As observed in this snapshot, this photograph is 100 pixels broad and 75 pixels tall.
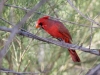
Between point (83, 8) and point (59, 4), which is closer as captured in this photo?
point (59, 4)

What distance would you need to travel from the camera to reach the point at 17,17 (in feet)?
12.8

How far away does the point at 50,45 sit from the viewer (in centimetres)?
495

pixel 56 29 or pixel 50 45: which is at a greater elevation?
pixel 56 29

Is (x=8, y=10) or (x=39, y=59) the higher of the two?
(x=8, y=10)

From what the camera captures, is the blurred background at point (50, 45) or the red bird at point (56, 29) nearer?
the red bird at point (56, 29)

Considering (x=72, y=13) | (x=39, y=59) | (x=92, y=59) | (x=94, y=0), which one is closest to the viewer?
(x=72, y=13)

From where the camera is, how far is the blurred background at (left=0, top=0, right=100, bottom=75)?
3908 millimetres

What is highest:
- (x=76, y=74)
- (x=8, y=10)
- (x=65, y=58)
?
(x=8, y=10)

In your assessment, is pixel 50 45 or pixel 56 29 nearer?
pixel 56 29

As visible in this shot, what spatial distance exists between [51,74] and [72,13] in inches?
44.8

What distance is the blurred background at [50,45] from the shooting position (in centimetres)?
391

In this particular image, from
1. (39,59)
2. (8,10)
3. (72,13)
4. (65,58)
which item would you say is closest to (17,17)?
(8,10)

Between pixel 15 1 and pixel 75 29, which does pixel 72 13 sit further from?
pixel 15 1

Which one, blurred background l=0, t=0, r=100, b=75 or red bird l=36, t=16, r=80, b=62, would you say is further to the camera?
blurred background l=0, t=0, r=100, b=75
